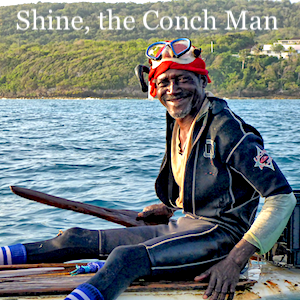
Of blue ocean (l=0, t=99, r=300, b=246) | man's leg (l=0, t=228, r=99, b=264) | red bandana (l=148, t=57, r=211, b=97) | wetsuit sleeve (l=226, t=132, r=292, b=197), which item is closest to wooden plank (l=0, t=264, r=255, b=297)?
man's leg (l=0, t=228, r=99, b=264)

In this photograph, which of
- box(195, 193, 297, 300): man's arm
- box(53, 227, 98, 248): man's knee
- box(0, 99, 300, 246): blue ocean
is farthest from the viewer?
box(0, 99, 300, 246): blue ocean

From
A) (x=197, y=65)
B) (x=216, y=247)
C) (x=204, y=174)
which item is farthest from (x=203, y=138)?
(x=216, y=247)

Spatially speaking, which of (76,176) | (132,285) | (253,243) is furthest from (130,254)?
(76,176)

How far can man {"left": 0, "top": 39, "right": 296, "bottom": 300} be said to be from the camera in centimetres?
260

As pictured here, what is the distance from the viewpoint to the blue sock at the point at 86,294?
90.7 inches

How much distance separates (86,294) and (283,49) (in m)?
165

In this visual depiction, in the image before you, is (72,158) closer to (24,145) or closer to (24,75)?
(24,145)

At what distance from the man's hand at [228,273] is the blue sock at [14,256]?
1.23 m

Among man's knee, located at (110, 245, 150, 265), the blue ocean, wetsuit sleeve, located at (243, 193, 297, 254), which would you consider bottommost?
the blue ocean

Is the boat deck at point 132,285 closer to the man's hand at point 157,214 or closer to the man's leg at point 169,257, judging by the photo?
the man's leg at point 169,257

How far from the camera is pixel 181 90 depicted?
9.68 ft

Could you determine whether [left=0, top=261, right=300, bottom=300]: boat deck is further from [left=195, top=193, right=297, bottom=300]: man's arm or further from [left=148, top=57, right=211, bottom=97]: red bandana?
[left=148, top=57, right=211, bottom=97]: red bandana

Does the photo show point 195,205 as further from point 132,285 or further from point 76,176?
point 76,176

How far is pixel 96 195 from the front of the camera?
8.71m
